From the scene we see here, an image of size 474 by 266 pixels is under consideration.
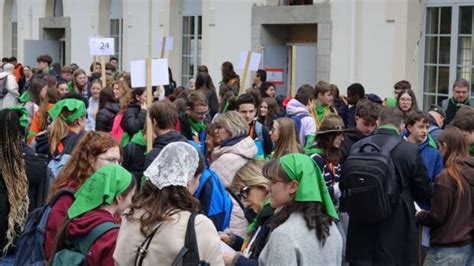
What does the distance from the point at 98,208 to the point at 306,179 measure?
3.74ft

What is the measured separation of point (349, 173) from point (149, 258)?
2.82 meters

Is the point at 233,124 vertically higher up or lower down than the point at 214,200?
higher up

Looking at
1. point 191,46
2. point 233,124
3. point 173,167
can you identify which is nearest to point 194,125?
point 233,124

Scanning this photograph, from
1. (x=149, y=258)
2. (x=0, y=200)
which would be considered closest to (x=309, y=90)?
(x=0, y=200)

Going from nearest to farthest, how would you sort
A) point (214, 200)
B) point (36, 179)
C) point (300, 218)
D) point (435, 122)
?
point (300, 218), point (36, 179), point (214, 200), point (435, 122)

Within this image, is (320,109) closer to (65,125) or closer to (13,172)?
(65,125)

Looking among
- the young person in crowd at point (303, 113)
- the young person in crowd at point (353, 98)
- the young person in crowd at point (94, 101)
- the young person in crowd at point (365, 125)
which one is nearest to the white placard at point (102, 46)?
the young person in crowd at point (94, 101)

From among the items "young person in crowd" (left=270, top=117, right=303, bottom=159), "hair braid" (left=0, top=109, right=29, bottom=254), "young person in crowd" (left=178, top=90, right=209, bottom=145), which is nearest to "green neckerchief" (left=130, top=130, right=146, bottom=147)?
"young person in crowd" (left=178, top=90, right=209, bottom=145)

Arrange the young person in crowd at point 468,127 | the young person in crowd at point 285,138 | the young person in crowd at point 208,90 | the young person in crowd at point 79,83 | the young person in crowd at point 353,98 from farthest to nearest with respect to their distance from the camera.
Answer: the young person in crowd at point 79,83 < the young person in crowd at point 208,90 < the young person in crowd at point 353,98 < the young person in crowd at point 468,127 < the young person in crowd at point 285,138

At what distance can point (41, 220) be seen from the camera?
5.40 m

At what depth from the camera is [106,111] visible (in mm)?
11414

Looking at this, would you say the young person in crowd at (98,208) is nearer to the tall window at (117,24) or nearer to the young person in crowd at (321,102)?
the young person in crowd at (321,102)

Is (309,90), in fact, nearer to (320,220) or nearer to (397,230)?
(397,230)

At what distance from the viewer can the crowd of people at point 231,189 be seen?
15.2 feet
